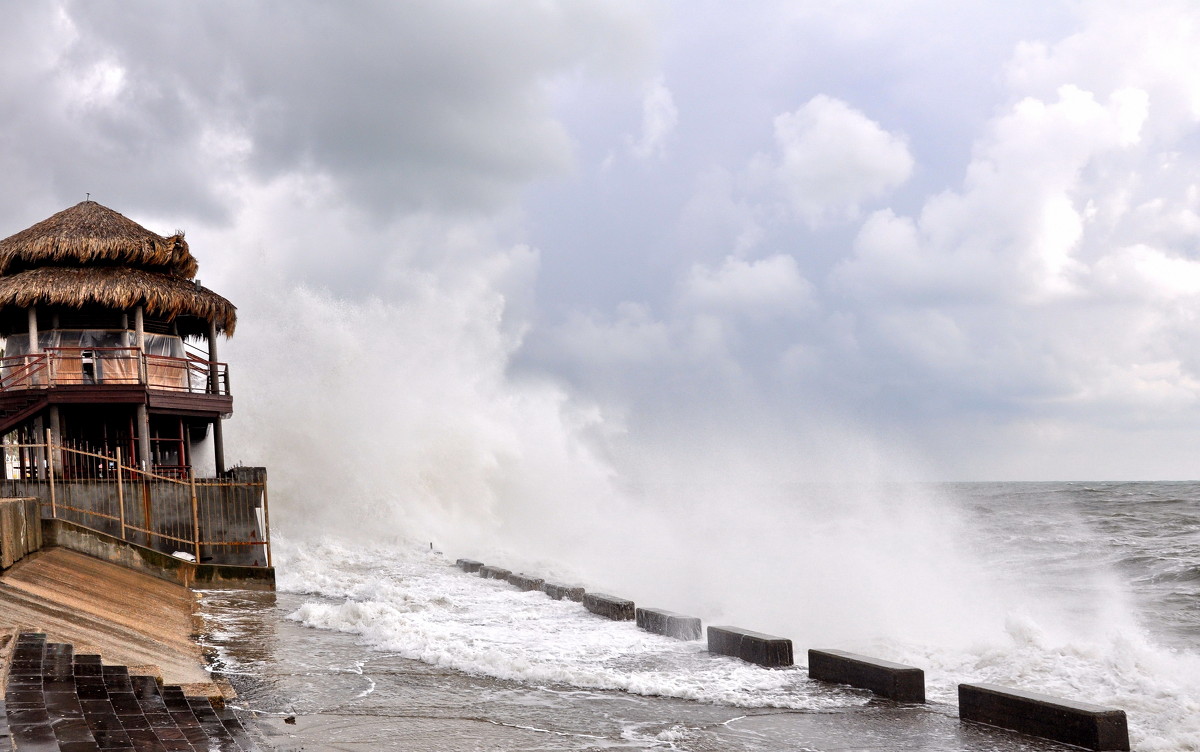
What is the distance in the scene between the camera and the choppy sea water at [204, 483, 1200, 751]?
22.5 ft

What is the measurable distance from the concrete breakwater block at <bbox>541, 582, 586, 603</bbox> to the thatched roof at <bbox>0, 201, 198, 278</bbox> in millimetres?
13078

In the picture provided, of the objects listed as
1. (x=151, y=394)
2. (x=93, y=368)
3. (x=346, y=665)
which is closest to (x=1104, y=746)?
(x=346, y=665)

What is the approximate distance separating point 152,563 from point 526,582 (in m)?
6.18

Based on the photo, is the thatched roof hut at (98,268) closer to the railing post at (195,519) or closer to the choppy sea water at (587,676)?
the railing post at (195,519)

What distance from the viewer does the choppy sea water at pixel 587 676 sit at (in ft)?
22.5

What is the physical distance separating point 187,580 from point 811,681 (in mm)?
11298

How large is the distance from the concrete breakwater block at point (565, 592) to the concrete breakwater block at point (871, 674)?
640 centimetres

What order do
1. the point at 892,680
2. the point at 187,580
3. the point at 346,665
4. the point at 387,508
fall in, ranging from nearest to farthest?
the point at 892,680 < the point at 346,665 < the point at 187,580 < the point at 387,508

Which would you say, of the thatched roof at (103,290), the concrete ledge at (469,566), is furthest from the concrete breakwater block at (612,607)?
the thatched roof at (103,290)

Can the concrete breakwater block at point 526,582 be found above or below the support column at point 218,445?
below

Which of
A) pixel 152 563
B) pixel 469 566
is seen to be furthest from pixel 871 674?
pixel 469 566

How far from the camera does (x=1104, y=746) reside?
638cm

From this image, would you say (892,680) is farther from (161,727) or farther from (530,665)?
(161,727)

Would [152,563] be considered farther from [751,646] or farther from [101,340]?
[751,646]
